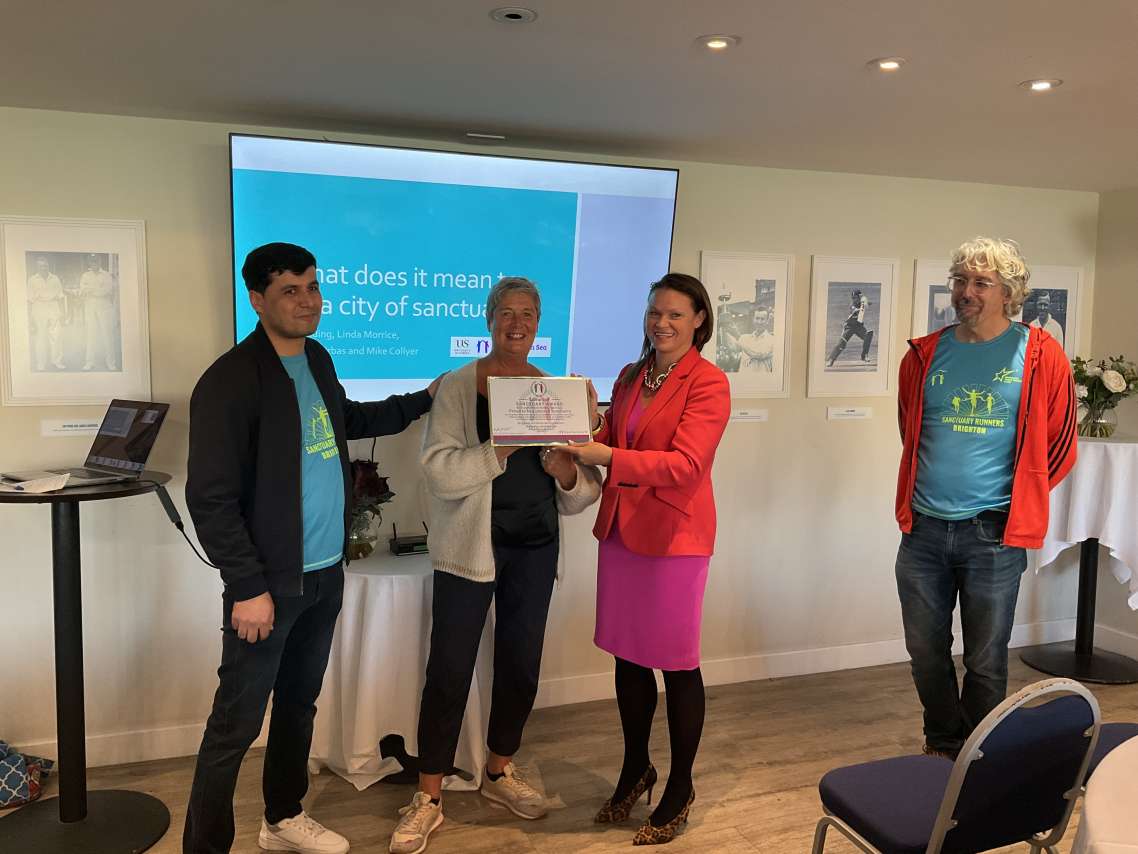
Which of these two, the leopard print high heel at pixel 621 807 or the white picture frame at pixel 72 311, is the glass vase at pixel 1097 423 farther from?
the white picture frame at pixel 72 311

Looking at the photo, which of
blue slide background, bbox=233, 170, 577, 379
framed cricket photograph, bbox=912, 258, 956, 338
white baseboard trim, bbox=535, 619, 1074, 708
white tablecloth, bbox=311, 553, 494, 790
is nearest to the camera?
white tablecloth, bbox=311, 553, 494, 790

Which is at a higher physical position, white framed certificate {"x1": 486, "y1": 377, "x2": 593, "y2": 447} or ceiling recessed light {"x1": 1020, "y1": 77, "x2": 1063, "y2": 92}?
ceiling recessed light {"x1": 1020, "y1": 77, "x2": 1063, "y2": 92}

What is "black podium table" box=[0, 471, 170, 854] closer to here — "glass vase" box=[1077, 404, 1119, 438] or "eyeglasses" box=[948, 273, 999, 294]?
"eyeglasses" box=[948, 273, 999, 294]

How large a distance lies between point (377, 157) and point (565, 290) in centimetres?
84

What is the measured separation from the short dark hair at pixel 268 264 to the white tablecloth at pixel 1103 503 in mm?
3387

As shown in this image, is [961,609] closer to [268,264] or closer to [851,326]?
[851,326]

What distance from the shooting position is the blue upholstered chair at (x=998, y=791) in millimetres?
1580

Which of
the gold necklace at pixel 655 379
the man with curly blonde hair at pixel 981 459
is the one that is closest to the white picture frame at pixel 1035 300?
the man with curly blonde hair at pixel 981 459

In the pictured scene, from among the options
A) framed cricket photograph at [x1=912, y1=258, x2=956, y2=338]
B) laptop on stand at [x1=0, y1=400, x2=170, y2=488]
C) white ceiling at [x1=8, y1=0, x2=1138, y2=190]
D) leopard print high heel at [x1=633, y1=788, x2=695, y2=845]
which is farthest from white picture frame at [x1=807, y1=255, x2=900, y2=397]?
laptop on stand at [x1=0, y1=400, x2=170, y2=488]

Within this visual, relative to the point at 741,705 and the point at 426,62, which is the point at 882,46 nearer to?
the point at 426,62

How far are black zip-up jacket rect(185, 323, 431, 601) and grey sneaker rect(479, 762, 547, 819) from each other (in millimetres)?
1072

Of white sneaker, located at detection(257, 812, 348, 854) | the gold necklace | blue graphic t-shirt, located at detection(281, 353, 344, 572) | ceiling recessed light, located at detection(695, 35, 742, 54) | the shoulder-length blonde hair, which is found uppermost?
ceiling recessed light, located at detection(695, 35, 742, 54)

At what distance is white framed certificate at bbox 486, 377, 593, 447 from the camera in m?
2.35

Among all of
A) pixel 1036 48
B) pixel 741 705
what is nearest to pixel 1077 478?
pixel 741 705
